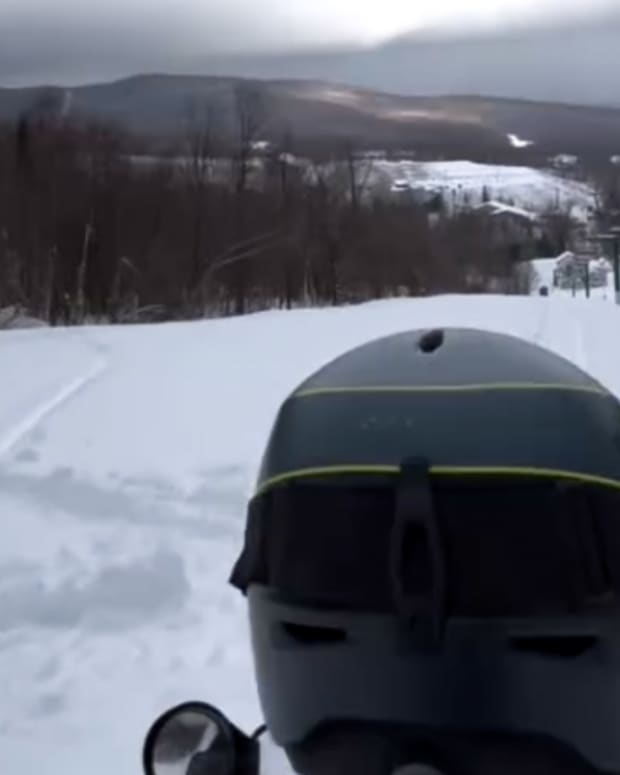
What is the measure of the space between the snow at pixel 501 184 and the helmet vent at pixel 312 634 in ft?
344

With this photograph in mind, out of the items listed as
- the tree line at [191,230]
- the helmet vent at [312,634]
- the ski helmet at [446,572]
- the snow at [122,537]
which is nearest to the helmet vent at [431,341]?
the ski helmet at [446,572]

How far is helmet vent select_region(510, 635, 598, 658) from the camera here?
2.08 meters

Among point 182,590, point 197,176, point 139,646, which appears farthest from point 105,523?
point 197,176

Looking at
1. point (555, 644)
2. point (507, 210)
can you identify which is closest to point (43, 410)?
point (555, 644)

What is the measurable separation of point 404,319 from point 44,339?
505 centimetres

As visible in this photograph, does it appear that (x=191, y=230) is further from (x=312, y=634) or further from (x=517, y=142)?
(x=517, y=142)

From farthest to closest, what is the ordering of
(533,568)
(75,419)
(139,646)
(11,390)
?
(11,390) < (75,419) < (139,646) < (533,568)

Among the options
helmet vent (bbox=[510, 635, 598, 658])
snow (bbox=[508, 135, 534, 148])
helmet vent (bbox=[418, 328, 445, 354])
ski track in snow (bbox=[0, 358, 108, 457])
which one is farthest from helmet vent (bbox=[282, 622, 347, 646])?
snow (bbox=[508, 135, 534, 148])

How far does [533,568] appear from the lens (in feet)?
6.79

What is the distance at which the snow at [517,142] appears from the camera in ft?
445

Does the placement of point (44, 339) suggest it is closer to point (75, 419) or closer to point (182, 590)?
point (75, 419)

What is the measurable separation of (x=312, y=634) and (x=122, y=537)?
432 cm

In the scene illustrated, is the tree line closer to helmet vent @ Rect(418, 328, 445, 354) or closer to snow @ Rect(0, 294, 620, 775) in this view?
snow @ Rect(0, 294, 620, 775)

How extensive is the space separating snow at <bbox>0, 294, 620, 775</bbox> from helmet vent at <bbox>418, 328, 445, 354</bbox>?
749mm
